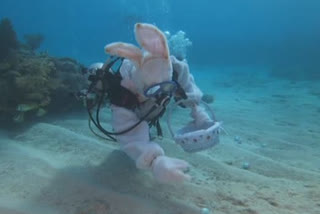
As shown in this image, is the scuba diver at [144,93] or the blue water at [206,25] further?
the blue water at [206,25]

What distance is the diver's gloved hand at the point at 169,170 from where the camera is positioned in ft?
7.51

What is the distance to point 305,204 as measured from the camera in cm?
304

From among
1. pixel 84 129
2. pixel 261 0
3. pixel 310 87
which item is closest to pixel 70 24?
pixel 261 0

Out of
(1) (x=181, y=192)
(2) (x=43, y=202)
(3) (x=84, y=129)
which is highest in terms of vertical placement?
(3) (x=84, y=129)

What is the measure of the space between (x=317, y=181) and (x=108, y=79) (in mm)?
2831

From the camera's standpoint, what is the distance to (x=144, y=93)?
108 inches

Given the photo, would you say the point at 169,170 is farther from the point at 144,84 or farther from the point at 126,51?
the point at 126,51

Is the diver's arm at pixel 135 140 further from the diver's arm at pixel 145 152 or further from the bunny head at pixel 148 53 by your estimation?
the bunny head at pixel 148 53

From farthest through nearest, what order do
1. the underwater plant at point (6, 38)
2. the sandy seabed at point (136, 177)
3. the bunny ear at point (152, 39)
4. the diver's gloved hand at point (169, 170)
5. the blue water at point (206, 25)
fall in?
the blue water at point (206, 25), the underwater plant at point (6, 38), the sandy seabed at point (136, 177), the bunny ear at point (152, 39), the diver's gloved hand at point (169, 170)

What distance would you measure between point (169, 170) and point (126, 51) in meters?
1.10

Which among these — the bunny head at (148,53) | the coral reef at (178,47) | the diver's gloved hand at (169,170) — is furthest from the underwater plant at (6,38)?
the diver's gloved hand at (169,170)

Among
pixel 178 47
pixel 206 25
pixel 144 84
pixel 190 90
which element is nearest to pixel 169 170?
pixel 144 84

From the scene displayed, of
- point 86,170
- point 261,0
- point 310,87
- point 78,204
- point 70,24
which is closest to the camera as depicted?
point 78,204

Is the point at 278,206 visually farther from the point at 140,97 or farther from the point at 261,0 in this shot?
the point at 261,0
